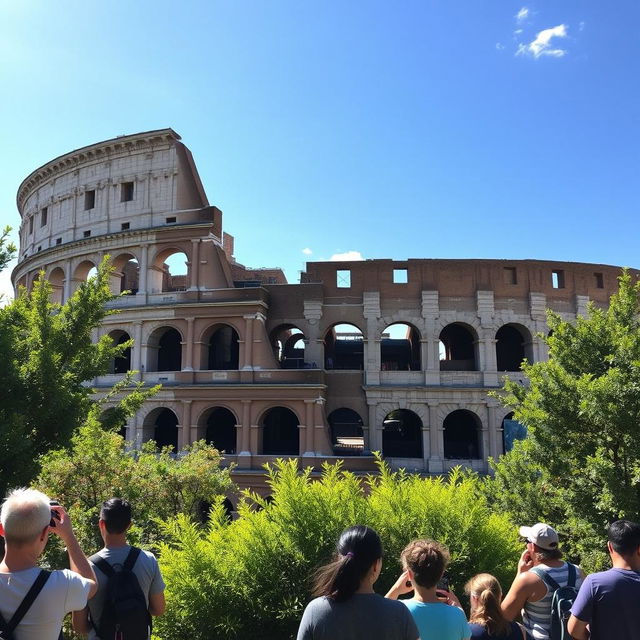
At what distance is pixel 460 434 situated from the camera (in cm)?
3148

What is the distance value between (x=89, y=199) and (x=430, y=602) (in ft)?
111

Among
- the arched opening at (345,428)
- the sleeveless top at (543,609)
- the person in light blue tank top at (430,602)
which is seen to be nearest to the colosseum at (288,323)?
the arched opening at (345,428)

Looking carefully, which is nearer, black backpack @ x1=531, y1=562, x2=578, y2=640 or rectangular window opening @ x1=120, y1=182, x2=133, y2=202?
black backpack @ x1=531, y1=562, x2=578, y2=640

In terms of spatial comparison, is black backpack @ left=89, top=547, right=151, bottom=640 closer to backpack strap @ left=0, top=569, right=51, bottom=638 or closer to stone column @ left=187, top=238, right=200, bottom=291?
backpack strap @ left=0, top=569, right=51, bottom=638

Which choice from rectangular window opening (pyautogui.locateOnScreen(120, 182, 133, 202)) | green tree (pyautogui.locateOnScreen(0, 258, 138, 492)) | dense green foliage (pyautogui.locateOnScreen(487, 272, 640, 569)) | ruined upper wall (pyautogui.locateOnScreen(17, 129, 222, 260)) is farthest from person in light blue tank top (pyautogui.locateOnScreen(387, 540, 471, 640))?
rectangular window opening (pyautogui.locateOnScreen(120, 182, 133, 202))

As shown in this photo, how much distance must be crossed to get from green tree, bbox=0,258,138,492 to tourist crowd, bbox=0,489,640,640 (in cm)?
466

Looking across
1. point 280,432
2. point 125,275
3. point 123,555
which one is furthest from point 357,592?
point 125,275

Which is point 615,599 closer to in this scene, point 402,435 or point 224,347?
point 402,435

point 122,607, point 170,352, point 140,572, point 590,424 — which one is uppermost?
point 170,352

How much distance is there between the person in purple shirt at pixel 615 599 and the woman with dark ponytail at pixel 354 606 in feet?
6.33

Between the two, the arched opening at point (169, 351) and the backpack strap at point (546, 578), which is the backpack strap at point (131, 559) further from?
the arched opening at point (169, 351)

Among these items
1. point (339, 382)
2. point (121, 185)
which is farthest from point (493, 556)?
point (121, 185)

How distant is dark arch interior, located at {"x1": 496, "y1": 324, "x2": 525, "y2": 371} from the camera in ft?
104

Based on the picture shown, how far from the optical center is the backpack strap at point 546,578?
4773 millimetres
